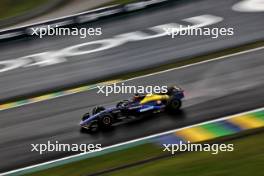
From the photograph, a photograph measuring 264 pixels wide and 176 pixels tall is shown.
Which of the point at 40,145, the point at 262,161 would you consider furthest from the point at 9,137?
the point at 262,161

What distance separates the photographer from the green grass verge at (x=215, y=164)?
11281 mm

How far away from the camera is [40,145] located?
14664 millimetres

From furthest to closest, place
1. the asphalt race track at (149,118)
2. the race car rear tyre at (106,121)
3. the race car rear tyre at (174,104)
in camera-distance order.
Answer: the race car rear tyre at (174,104)
the race car rear tyre at (106,121)
the asphalt race track at (149,118)

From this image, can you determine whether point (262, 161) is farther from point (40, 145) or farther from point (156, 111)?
point (40, 145)

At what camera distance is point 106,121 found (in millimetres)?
14961

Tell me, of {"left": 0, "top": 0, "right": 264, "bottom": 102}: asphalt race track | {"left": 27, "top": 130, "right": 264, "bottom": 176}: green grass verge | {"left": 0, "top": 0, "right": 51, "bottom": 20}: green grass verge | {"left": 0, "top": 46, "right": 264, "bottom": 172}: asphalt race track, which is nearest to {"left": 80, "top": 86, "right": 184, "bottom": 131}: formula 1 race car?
{"left": 0, "top": 46, "right": 264, "bottom": 172}: asphalt race track

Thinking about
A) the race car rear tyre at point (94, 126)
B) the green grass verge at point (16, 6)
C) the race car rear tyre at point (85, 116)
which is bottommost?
the race car rear tyre at point (94, 126)

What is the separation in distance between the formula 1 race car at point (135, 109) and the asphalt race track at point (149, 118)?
0.80 feet

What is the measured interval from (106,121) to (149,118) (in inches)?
48.6

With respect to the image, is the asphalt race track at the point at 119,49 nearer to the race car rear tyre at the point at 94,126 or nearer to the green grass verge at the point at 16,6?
the race car rear tyre at the point at 94,126

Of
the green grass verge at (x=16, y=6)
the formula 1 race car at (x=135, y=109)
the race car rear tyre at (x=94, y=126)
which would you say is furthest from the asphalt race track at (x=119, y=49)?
the green grass verge at (x=16, y=6)

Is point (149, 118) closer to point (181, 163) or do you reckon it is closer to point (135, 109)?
point (135, 109)

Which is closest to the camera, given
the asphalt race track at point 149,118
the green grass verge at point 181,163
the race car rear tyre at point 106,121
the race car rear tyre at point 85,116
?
the green grass verge at point 181,163

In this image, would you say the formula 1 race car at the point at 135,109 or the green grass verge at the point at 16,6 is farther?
the green grass verge at the point at 16,6
